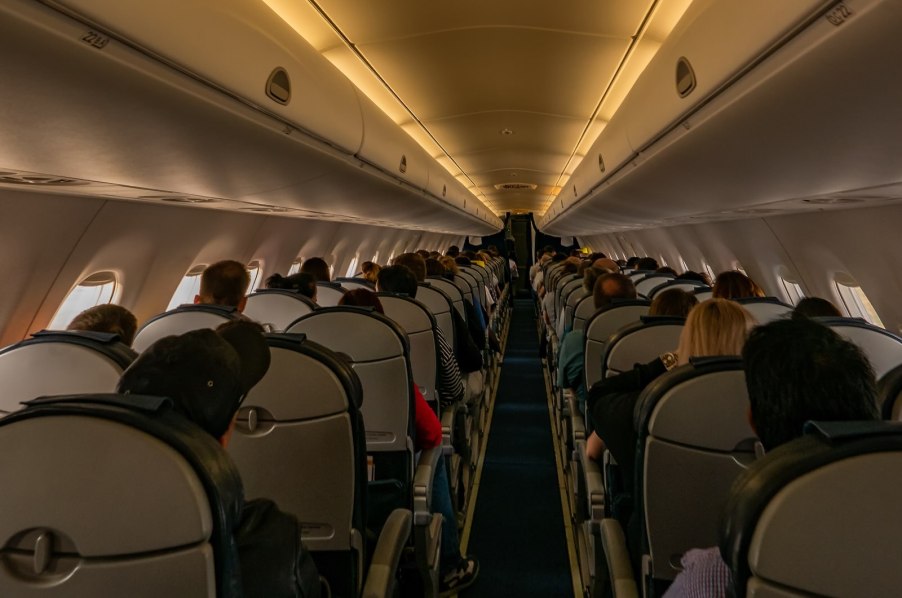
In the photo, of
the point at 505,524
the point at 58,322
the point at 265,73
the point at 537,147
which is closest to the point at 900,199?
the point at 505,524

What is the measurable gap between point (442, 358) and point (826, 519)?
341 cm

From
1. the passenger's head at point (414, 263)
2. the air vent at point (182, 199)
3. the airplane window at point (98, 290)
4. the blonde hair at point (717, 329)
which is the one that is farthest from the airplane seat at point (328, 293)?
the blonde hair at point (717, 329)

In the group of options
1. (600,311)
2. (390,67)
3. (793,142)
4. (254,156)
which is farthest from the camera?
(390,67)

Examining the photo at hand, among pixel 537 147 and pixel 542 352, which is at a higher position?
pixel 537 147

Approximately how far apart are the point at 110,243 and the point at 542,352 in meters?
7.39

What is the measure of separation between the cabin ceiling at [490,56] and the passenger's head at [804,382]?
282cm

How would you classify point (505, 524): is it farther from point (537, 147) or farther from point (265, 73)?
point (537, 147)

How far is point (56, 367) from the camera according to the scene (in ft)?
7.80

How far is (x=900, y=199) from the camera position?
398 cm

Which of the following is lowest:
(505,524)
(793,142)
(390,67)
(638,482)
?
(505,524)

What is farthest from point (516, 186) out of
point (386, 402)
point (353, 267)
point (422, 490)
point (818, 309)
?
point (422, 490)

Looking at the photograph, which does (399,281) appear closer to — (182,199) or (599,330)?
(599,330)

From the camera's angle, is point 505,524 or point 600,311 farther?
point 505,524

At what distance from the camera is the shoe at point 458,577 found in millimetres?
3834
